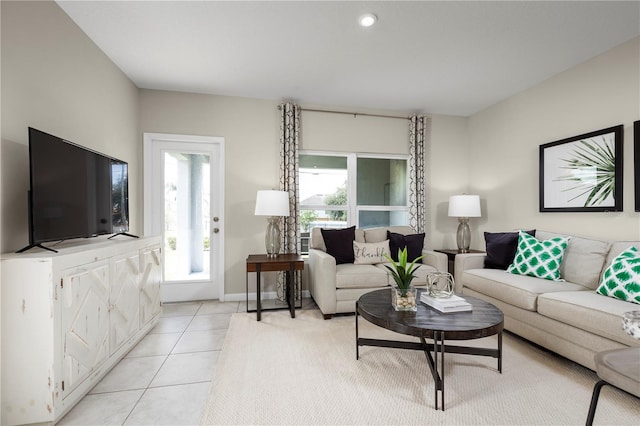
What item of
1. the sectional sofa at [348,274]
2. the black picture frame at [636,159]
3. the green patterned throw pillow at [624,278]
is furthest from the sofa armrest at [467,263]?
the black picture frame at [636,159]

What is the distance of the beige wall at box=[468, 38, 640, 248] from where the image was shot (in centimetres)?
253

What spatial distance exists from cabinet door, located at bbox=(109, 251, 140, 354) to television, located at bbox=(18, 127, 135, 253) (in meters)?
0.30

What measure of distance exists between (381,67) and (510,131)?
1928 mm

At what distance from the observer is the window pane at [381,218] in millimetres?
4223

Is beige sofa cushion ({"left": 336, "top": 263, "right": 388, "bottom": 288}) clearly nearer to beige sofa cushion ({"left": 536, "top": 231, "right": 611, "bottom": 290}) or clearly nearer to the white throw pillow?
the white throw pillow

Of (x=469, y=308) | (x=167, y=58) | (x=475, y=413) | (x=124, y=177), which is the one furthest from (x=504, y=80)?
(x=124, y=177)

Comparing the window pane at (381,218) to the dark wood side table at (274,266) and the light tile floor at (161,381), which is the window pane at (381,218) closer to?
the dark wood side table at (274,266)

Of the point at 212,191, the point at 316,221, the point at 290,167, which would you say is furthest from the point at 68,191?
the point at 316,221

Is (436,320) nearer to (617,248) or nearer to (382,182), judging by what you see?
(617,248)

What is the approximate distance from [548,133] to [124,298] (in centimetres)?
432

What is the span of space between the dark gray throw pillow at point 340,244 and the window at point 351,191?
60 centimetres

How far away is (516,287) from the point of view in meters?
2.45

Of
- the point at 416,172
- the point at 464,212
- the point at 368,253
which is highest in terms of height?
the point at 416,172

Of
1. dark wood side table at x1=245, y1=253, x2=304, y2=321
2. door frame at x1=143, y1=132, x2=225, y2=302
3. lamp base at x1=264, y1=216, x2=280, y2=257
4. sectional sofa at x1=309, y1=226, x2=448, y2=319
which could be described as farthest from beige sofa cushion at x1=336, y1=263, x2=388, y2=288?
door frame at x1=143, y1=132, x2=225, y2=302
